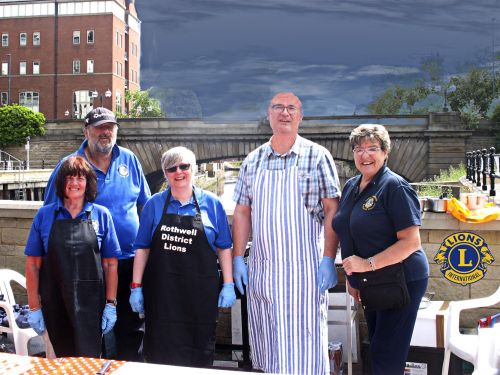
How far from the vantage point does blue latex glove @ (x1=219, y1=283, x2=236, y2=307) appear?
2447 mm

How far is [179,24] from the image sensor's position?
6113 millimetres

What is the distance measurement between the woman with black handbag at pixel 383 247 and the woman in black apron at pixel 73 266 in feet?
3.38

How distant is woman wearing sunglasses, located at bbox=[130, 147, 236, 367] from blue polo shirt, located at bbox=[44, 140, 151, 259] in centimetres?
25

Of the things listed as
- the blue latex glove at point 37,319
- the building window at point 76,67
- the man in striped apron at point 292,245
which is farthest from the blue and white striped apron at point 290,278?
the building window at point 76,67

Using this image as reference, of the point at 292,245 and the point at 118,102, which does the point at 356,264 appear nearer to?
the point at 292,245

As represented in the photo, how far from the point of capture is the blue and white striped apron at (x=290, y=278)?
2.38 metres

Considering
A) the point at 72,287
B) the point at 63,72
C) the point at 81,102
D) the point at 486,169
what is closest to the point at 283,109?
the point at 72,287

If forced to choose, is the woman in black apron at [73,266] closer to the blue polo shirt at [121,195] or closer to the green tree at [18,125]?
the blue polo shirt at [121,195]

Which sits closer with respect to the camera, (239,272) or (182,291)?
(182,291)

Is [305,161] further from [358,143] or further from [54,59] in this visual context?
[54,59]

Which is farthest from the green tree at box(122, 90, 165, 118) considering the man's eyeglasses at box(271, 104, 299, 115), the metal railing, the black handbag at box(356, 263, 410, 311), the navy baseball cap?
the black handbag at box(356, 263, 410, 311)

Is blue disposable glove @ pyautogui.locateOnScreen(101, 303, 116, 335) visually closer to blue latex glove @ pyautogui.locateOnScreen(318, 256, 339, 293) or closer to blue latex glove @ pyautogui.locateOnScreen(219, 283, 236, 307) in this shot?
blue latex glove @ pyautogui.locateOnScreen(219, 283, 236, 307)

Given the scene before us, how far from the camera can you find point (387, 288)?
2152mm

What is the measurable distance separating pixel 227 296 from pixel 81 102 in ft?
108
